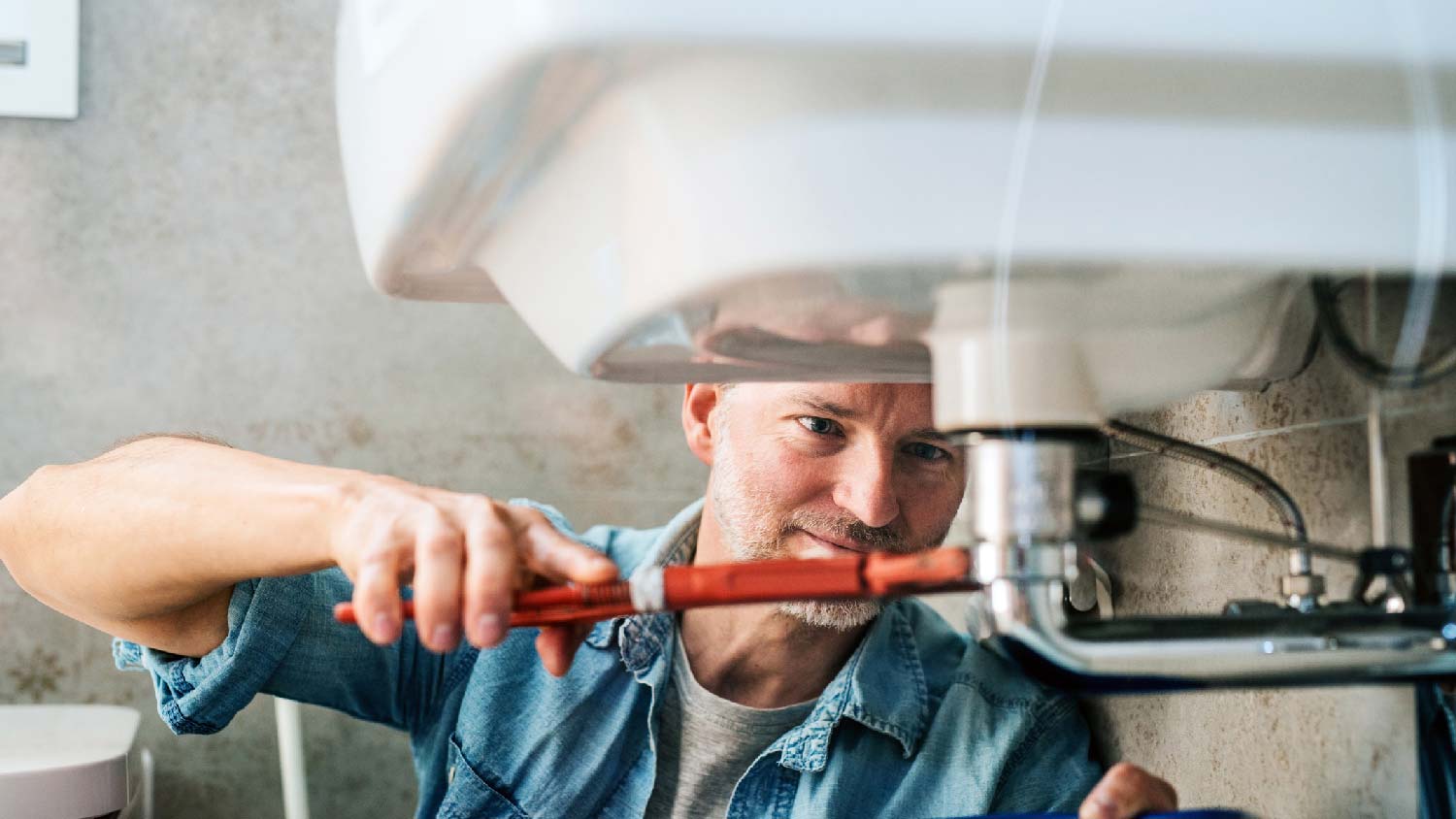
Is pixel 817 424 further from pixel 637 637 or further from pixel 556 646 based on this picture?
pixel 556 646

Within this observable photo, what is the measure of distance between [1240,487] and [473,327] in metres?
0.95

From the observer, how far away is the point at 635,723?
877mm

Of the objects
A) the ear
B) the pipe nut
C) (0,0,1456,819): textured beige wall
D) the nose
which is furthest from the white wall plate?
the pipe nut

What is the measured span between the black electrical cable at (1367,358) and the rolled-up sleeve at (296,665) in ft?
2.05

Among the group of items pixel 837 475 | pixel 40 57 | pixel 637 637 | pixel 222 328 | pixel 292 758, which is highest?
pixel 40 57

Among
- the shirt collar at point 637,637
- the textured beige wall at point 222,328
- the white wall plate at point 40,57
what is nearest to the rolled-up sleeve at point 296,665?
the shirt collar at point 637,637

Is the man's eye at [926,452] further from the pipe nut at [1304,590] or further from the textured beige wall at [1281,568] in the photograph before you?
the pipe nut at [1304,590]

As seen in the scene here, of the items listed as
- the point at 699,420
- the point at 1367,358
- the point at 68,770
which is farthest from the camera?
the point at 699,420

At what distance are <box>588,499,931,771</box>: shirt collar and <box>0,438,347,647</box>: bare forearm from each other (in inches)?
11.5

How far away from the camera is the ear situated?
1.01m

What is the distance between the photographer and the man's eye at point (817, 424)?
0.80 meters

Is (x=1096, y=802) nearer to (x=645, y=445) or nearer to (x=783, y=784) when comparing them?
(x=783, y=784)

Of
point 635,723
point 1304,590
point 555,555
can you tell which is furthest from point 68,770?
point 1304,590

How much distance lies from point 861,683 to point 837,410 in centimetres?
21
